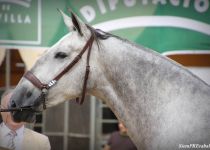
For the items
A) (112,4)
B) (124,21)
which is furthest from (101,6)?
(124,21)

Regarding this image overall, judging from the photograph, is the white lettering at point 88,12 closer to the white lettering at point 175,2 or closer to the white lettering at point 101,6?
the white lettering at point 101,6

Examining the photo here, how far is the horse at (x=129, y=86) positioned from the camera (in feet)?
7.78

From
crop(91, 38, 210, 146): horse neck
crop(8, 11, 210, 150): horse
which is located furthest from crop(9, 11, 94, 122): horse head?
crop(91, 38, 210, 146): horse neck

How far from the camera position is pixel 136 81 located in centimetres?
244

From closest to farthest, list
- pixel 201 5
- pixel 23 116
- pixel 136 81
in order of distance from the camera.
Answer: pixel 136 81
pixel 23 116
pixel 201 5

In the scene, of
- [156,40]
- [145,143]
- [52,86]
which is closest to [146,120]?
[145,143]

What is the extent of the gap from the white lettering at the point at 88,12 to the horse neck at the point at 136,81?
3.30 feet

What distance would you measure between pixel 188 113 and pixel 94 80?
56 centimetres

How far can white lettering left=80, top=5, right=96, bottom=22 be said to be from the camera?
3467mm

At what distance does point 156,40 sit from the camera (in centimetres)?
347

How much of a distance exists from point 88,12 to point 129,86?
1.20 m

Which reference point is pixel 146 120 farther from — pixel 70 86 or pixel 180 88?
pixel 70 86

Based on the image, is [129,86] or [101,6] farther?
[101,6]

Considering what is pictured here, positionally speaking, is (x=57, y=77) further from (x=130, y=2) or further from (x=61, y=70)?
(x=130, y=2)
